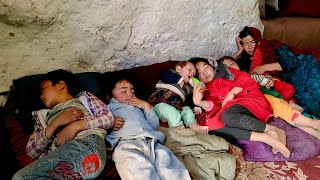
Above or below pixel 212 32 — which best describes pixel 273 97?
below

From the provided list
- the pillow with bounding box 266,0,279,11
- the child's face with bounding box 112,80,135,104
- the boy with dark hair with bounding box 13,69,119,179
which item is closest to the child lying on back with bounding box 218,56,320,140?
the child's face with bounding box 112,80,135,104

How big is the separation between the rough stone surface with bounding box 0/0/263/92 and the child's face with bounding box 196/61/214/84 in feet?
1.20

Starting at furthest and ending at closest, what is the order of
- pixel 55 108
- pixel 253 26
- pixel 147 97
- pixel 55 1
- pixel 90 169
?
pixel 253 26
pixel 147 97
pixel 55 1
pixel 55 108
pixel 90 169

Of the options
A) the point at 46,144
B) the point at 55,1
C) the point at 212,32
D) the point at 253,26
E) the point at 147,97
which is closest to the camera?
the point at 46,144

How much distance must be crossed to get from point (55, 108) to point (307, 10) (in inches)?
111

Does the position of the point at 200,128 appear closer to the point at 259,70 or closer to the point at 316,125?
the point at 316,125

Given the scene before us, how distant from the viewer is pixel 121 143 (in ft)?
5.69

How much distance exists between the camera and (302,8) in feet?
10.5

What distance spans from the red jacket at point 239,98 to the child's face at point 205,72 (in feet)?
0.21

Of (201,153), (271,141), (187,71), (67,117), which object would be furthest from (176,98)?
(67,117)

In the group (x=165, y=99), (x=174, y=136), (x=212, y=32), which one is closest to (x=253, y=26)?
(x=212, y=32)

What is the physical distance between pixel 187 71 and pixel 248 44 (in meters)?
0.84

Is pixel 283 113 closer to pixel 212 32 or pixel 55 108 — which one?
pixel 212 32

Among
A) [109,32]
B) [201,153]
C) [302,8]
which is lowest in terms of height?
[201,153]
